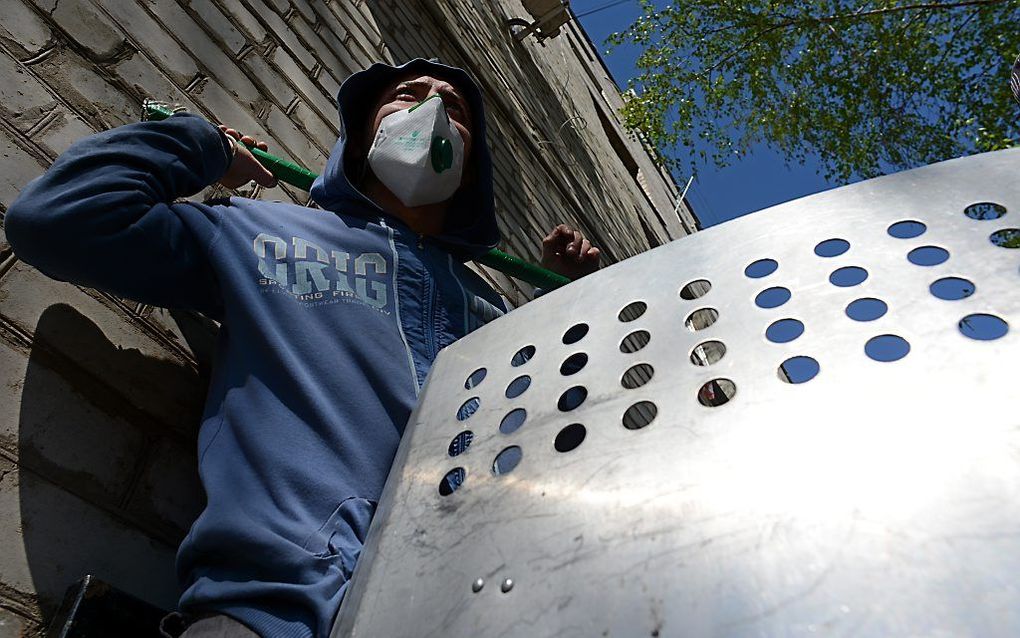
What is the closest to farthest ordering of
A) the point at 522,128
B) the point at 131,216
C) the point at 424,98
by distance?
the point at 131,216 → the point at 424,98 → the point at 522,128

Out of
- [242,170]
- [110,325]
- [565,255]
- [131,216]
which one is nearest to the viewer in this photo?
[131,216]

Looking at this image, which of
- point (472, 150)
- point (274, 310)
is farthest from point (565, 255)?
point (274, 310)

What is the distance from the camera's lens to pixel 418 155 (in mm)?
1618

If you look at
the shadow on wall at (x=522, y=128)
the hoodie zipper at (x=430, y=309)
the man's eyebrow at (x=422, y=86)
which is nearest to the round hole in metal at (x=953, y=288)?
the hoodie zipper at (x=430, y=309)

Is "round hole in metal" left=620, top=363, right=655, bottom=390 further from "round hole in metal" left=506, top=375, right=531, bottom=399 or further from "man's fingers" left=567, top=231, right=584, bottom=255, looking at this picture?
"man's fingers" left=567, top=231, right=584, bottom=255

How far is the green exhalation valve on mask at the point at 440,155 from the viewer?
164 centimetres

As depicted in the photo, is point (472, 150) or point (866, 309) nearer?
point (866, 309)

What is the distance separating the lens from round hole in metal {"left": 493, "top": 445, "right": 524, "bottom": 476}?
0.73 metres

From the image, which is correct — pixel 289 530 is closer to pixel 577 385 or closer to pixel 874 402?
pixel 577 385

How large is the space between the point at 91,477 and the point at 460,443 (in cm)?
74

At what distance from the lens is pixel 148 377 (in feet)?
4.50

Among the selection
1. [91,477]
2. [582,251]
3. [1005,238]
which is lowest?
[582,251]

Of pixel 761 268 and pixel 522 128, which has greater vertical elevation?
pixel 761 268

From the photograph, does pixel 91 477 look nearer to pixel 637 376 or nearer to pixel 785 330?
pixel 637 376
